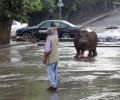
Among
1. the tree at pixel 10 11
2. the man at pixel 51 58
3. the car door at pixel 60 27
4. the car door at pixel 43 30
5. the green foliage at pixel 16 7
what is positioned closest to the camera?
the man at pixel 51 58

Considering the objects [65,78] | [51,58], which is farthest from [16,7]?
[51,58]

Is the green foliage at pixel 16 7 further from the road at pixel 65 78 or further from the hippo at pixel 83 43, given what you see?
the hippo at pixel 83 43

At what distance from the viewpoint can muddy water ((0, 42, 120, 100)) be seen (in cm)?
1301

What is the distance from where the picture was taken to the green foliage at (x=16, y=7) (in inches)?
1156

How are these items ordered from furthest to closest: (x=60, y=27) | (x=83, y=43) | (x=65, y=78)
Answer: (x=60, y=27) → (x=83, y=43) → (x=65, y=78)

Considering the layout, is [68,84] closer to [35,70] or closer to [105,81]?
[105,81]

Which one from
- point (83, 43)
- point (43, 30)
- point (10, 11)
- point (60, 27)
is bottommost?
point (83, 43)

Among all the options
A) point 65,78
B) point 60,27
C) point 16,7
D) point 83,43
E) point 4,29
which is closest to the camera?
point 65,78

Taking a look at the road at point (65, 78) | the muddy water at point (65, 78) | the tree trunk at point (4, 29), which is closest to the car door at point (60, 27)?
the tree trunk at point (4, 29)

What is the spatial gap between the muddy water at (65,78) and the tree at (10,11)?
5.78 metres

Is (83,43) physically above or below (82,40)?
below

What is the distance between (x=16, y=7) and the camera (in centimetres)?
3003

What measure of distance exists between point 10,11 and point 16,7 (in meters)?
0.41

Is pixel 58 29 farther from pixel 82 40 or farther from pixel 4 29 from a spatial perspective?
pixel 82 40
